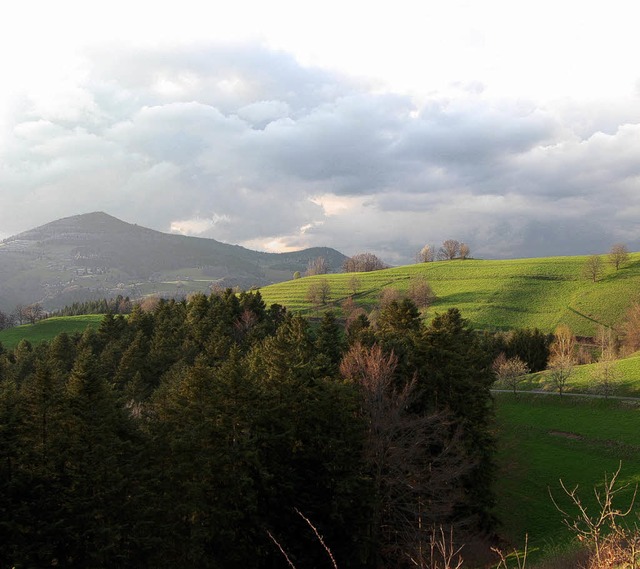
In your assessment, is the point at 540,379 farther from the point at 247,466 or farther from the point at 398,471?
the point at 247,466

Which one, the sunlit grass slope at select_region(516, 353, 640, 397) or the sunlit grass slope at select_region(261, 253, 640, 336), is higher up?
the sunlit grass slope at select_region(261, 253, 640, 336)

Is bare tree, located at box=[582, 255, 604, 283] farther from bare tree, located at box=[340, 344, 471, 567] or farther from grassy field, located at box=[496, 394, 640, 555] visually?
bare tree, located at box=[340, 344, 471, 567]

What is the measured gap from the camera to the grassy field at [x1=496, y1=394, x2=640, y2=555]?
40.8 metres

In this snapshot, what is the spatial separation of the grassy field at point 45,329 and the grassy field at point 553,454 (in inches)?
4812

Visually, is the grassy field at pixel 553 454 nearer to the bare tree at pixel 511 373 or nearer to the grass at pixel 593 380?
the grass at pixel 593 380

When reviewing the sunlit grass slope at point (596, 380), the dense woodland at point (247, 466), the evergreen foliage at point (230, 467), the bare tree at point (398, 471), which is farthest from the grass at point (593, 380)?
the bare tree at point (398, 471)

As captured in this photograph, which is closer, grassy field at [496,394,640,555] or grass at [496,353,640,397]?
grassy field at [496,394,640,555]

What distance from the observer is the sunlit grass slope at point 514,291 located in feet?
415

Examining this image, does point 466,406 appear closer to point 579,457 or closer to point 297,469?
point 297,469

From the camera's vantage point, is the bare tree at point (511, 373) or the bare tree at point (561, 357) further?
the bare tree at point (511, 373)

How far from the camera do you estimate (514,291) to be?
149m

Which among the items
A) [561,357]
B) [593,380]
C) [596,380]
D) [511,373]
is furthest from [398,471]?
[561,357]

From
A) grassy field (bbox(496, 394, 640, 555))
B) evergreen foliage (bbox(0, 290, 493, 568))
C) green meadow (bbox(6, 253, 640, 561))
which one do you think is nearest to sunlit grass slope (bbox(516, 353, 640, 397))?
green meadow (bbox(6, 253, 640, 561))

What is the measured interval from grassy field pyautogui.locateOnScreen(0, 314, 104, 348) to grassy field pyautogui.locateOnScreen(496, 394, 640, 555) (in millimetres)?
122223
